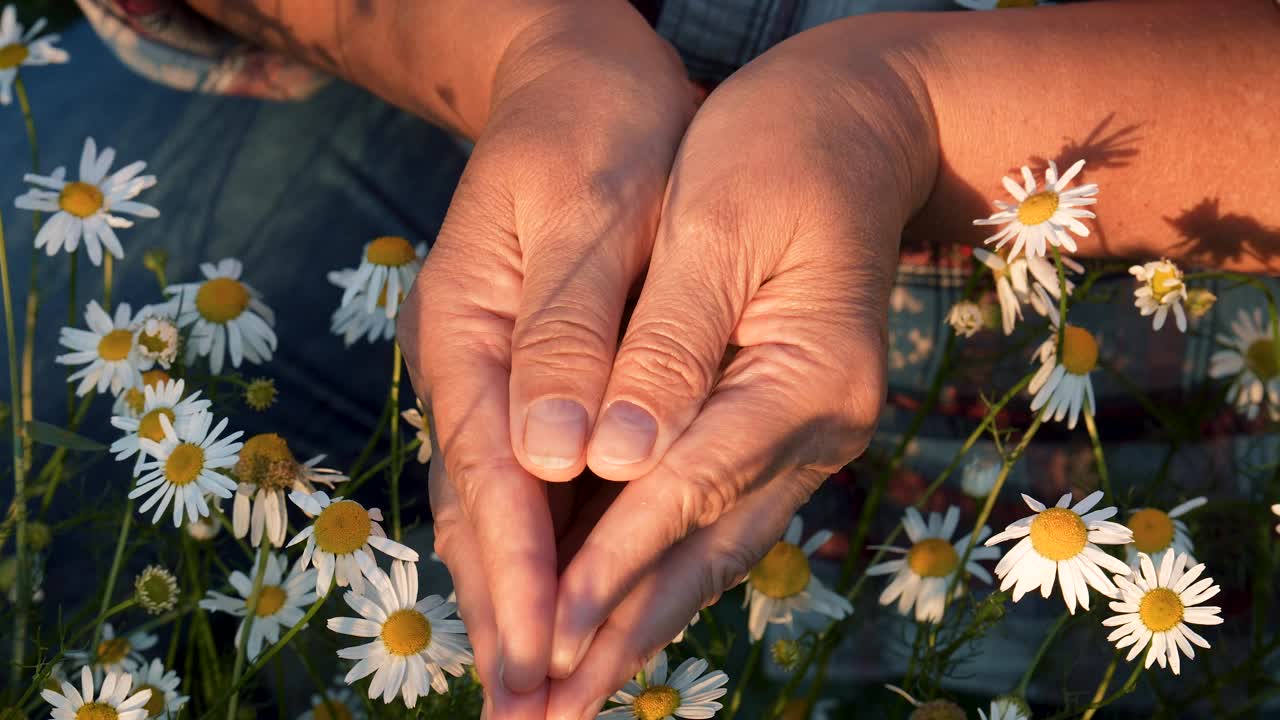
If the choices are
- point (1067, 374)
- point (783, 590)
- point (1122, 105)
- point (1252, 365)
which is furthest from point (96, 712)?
point (1252, 365)

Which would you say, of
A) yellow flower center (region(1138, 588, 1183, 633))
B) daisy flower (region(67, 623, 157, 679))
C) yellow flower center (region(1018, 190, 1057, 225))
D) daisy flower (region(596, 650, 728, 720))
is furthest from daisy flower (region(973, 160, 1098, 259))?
daisy flower (region(67, 623, 157, 679))

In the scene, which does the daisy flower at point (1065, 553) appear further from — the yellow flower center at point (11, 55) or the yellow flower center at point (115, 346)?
the yellow flower center at point (11, 55)

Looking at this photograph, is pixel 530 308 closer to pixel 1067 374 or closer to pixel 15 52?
pixel 1067 374

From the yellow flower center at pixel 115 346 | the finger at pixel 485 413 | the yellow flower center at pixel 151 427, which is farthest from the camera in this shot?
the yellow flower center at pixel 115 346

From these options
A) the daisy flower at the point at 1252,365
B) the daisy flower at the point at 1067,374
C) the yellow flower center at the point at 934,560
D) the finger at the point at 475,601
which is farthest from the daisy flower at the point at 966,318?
the finger at the point at 475,601

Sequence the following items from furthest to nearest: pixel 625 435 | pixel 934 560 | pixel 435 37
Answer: pixel 435 37 → pixel 934 560 → pixel 625 435
